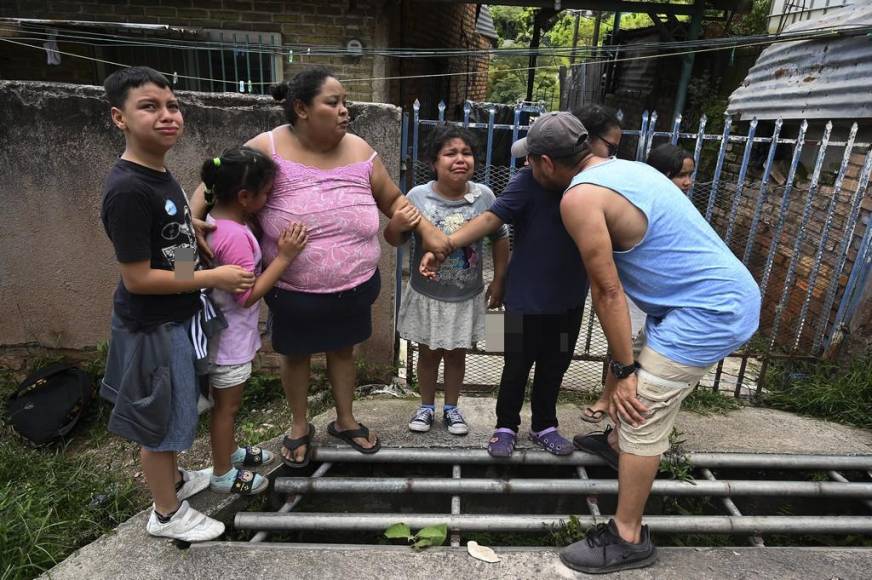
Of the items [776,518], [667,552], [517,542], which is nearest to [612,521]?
[667,552]

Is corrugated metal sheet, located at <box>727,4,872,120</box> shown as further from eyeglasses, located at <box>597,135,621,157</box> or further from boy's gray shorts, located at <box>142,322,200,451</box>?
boy's gray shorts, located at <box>142,322,200,451</box>

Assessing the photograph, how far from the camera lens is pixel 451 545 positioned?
211 centimetres

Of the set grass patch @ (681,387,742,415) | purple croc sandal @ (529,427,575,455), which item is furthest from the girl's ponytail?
grass patch @ (681,387,742,415)

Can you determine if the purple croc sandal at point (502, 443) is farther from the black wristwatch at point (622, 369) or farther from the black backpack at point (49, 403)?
the black backpack at point (49, 403)

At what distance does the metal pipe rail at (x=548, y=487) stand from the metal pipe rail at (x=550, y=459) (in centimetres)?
14

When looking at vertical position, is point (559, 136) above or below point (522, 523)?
above

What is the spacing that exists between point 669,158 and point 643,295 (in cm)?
122

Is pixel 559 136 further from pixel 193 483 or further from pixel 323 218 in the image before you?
pixel 193 483

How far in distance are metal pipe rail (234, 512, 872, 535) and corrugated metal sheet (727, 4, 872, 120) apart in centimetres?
282

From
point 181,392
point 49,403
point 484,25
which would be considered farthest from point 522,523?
point 484,25

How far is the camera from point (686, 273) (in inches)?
74.9

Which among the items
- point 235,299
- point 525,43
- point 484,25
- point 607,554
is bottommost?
point 607,554

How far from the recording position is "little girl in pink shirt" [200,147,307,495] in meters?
1.97

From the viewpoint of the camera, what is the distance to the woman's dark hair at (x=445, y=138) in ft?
7.87
